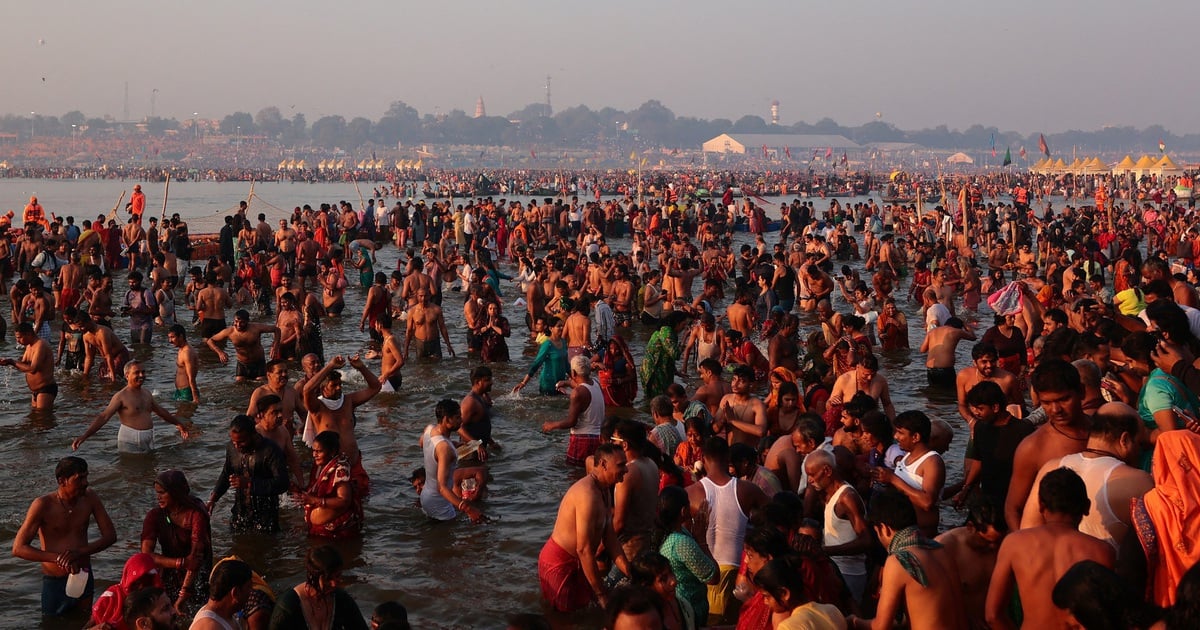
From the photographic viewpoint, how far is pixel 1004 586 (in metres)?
4.63

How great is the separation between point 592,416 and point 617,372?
6.24ft

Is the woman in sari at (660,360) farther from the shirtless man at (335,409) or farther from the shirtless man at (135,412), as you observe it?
the shirtless man at (135,412)

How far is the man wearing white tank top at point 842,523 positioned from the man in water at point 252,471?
142 inches

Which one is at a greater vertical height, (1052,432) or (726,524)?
(1052,432)

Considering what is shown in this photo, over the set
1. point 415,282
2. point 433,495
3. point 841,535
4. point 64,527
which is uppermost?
point 415,282

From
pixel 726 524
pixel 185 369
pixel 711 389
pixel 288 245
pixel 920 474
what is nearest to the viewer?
pixel 726 524

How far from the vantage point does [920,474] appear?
245 inches

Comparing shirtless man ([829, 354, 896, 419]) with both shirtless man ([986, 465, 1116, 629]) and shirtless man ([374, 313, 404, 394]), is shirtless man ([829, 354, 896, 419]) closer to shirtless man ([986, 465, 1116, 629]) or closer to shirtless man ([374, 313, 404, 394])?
shirtless man ([986, 465, 1116, 629])

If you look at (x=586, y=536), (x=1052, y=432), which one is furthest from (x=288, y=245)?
(x=1052, y=432)

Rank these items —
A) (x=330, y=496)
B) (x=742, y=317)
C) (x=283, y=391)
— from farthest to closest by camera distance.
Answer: (x=742, y=317) → (x=283, y=391) → (x=330, y=496)

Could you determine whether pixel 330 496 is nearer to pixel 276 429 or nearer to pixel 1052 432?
pixel 276 429

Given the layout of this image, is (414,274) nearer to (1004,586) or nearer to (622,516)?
(622,516)

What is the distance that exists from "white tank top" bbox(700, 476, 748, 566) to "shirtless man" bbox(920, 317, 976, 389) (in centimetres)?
661

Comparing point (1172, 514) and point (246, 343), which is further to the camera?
point (246, 343)
